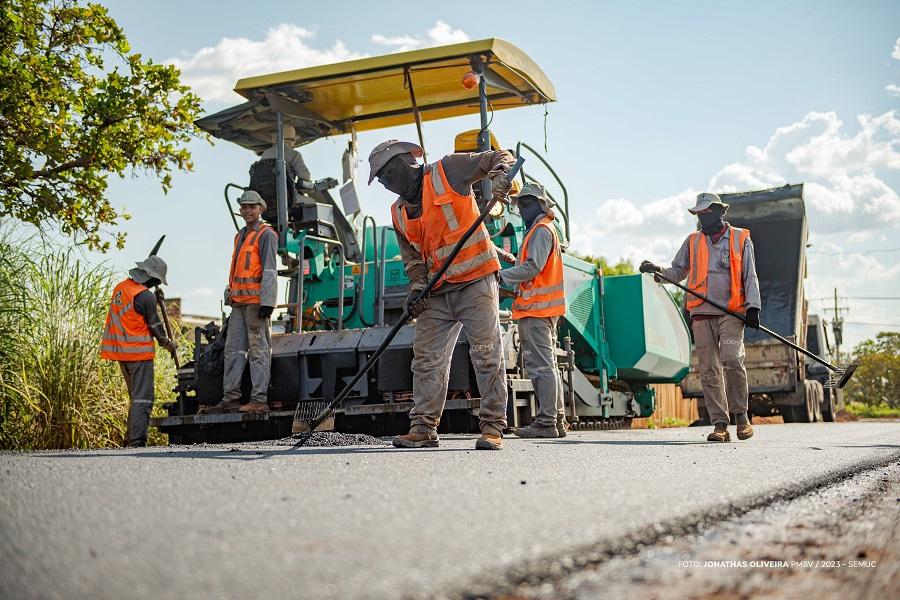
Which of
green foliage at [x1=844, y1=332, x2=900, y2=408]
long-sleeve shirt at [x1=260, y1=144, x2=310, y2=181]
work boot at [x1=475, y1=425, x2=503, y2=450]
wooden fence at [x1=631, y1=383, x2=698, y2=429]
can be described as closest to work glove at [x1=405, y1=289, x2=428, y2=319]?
work boot at [x1=475, y1=425, x2=503, y2=450]

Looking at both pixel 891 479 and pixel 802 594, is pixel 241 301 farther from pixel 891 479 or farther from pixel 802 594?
pixel 802 594

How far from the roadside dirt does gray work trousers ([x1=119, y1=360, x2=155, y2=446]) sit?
6014 mm

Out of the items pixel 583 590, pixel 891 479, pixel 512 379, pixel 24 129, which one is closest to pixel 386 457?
pixel 891 479

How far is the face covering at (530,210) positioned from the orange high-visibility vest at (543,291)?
8.6 inches

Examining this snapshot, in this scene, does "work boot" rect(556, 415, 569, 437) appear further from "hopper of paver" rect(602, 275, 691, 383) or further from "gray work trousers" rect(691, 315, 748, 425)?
"hopper of paver" rect(602, 275, 691, 383)

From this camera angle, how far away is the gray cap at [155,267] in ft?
27.8

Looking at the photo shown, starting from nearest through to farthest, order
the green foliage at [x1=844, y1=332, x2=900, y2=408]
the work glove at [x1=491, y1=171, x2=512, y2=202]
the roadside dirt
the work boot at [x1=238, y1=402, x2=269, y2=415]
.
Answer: the roadside dirt
the work glove at [x1=491, y1=171, x2=512, y2=202]
the work boot at [x1=238, y1=402, x2=269, y2=415]
the green foliage at [x1=844, y1=332, x2=900, y2=408]

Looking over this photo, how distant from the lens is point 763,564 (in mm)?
2238

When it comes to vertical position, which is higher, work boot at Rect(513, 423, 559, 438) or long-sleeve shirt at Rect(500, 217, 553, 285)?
long-sleeve shirt at Rect(500, 217, 553, 285)

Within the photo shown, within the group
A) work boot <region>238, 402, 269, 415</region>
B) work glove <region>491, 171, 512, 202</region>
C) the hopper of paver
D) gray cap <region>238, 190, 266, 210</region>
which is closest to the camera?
work glove <region>491, 171, 512, 202</region>

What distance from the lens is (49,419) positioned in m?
7.63

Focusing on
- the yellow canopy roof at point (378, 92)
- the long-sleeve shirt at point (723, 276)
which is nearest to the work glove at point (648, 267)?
the long-sleeve shirt at point (723, 276)

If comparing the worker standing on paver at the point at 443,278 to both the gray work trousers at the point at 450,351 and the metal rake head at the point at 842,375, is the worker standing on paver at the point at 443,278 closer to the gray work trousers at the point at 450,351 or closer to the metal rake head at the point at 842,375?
the gray work trousers at the point at 450,351

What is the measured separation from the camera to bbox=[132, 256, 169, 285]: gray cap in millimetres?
8484
